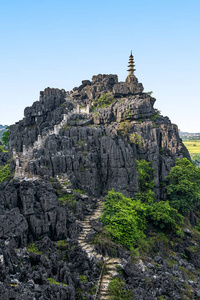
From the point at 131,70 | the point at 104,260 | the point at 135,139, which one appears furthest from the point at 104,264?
the point at 131,70

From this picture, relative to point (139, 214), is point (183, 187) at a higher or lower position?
higher

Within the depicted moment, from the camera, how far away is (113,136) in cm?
5166

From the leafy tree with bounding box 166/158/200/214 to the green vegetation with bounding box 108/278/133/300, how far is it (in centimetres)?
2431

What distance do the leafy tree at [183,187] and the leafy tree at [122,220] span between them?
10743mm

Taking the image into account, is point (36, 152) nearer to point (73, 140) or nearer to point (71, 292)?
point (73, 140)

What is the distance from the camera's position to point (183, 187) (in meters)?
46.8

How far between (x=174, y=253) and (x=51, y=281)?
2321 cm

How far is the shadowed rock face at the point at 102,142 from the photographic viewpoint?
154 ft

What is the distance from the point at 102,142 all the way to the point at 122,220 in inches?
799

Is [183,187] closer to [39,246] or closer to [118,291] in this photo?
[118,291]

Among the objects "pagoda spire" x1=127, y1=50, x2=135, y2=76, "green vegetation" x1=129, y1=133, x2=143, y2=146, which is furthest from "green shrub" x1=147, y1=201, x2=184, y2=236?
"pagoda spire" x1=127, y1=50, x2=135, y2=76

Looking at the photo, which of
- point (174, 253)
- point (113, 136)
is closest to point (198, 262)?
point (174, 253)

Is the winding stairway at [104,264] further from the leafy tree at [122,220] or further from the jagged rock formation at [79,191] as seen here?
the leafy tree at [122,220]

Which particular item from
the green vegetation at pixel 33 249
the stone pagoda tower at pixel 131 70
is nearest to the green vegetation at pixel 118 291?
the green vegetation at pixel 33 249
